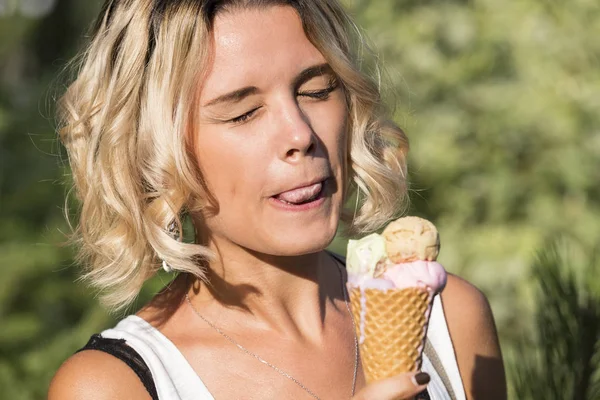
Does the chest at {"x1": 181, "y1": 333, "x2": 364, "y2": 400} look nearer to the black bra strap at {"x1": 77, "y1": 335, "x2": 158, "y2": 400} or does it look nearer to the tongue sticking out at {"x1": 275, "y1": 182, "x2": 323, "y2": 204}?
the black bra strap at {"x1": 77, "y1": 335, "x2": 158, "y2": 400}

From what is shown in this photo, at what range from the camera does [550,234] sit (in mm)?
5316

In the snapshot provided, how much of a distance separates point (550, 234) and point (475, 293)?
2.80 metres

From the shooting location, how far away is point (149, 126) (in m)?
2.23

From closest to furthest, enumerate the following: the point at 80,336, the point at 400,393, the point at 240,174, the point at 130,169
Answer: the point at 400,393 < the point at 240,174 < the point at 130,169 < the point at 80,336

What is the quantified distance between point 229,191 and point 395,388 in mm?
669

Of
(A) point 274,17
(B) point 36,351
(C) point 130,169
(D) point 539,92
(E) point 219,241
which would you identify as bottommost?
(B) point 36,351

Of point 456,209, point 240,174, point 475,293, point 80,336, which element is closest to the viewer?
point 240,174

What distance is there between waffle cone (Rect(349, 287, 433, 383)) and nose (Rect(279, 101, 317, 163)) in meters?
0.37

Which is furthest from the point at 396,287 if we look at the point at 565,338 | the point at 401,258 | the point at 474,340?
the point at 474,340

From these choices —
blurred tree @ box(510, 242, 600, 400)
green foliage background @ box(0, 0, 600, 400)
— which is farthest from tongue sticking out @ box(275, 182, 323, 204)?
green foliage background @ box(0, 0, 600, 400)

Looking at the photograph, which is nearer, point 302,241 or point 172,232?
point 302,241

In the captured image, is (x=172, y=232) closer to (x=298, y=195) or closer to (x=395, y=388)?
(x=298, y=195)

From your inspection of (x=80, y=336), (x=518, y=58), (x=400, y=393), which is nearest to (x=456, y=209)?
(x=518, y=58)

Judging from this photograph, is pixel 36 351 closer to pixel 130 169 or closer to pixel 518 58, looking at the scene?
pixel 130 169
